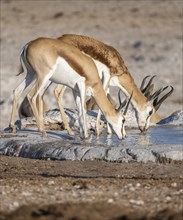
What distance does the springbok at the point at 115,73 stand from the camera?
43.0 feet

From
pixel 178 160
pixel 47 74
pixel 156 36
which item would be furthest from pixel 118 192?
pixel 156 36

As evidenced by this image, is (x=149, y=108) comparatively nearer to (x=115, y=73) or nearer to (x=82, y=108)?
(x=115, y=73)

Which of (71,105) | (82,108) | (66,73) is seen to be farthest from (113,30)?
(66,73)

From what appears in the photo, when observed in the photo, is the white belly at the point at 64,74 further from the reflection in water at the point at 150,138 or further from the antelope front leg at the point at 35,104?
the reflection in water at the point at 150,138

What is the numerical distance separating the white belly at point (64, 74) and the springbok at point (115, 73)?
112cm

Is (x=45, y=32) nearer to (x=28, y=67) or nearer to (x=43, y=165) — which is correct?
(x=28, y=67)

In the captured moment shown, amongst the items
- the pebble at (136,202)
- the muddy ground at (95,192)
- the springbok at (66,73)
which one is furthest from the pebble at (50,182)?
the springbok at (66,73)

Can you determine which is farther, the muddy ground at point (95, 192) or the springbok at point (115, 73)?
the springbok at point (115, 73)

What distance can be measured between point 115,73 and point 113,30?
1611 centimetres

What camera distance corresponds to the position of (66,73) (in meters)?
11.9

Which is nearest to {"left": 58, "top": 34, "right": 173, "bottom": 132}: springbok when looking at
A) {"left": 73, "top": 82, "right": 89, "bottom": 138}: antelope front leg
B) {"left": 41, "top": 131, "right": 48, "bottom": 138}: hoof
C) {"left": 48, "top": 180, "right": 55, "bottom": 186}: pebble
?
{"left": 73, "top": 82, "right": 89, "bottom": 138}: antelope front leg

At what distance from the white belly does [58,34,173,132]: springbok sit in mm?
1125

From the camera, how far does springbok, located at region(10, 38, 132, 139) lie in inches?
464

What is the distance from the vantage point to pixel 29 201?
281 inches
